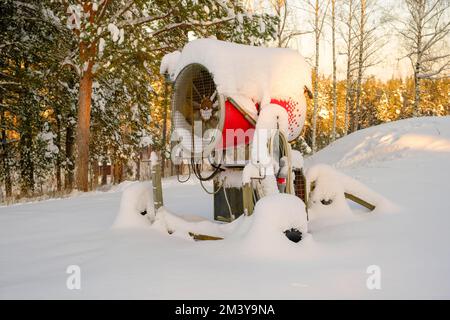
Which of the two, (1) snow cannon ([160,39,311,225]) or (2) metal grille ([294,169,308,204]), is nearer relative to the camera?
(1) snow cannon ([160,39,311,225])

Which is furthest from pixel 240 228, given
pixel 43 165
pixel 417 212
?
pixel 43 165

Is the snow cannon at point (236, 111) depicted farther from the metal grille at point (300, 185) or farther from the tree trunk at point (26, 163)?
the tree trunk at point (26, 163)

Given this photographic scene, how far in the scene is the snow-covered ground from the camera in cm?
303

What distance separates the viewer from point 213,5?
1075 cm

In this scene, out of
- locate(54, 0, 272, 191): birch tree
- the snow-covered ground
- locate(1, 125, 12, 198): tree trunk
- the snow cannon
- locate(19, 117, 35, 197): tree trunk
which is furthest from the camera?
locate(1, 125, 12, 198): tree trunk

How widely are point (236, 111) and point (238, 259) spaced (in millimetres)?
2115

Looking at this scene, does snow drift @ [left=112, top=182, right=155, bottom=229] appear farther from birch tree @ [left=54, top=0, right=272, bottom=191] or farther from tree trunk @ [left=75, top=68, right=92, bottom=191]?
tree trunk @ [left=75, top=68, right=92, bottom=191]

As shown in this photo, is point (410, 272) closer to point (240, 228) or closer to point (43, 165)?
point (240, 228)

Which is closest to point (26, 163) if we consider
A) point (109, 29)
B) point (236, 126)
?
point (109, 29)

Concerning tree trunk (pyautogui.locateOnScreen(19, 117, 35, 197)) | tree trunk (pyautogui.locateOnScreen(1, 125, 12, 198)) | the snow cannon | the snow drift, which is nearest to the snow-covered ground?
the snow drift

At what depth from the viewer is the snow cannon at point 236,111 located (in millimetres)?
4852

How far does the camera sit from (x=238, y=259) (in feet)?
12.4

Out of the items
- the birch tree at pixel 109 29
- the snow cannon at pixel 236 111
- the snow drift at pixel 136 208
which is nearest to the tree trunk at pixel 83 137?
the birch tree at pixel 109 29

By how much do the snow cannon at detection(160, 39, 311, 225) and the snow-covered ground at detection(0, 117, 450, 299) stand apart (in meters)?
0.94
